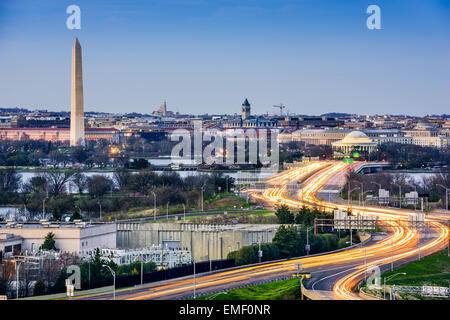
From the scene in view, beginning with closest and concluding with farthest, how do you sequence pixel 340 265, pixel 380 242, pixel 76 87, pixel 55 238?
pixel 340 265 < pixel 55 238 < pixel 380 242 < pixel 76 87

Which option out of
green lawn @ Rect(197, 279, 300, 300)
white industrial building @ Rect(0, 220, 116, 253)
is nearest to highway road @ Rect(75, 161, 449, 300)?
green lawn @ Rect(197, 279, 300, 300)

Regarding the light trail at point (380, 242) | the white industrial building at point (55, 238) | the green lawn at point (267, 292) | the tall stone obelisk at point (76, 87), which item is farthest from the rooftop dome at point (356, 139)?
the green lawn at point (267, 292)

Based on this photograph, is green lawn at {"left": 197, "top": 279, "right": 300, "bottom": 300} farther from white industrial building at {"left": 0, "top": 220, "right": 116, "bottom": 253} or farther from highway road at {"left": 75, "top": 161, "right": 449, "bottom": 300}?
white industrial building at {"left": 0, "top": 220, "right": 116, "bottom": 253}

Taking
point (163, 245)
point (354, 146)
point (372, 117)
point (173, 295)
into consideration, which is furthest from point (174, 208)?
point (372, 117)

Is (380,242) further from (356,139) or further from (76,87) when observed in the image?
(356,139)

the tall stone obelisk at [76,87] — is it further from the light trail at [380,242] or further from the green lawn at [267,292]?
the green lawn at [267,292]

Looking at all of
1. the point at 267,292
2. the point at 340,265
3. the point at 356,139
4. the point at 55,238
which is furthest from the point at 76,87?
the point at 267,292
